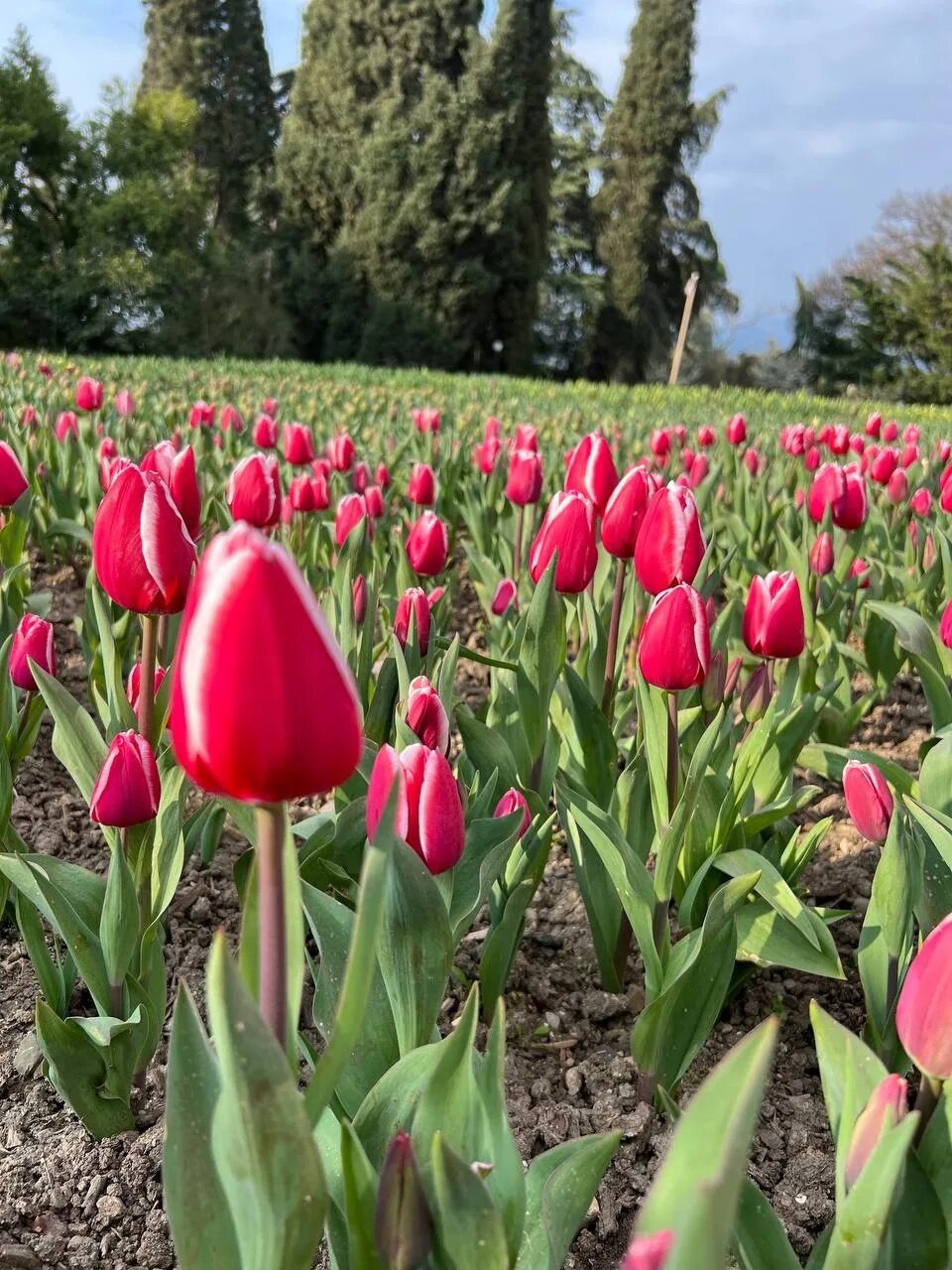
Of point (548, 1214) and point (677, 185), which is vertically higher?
point (677, 185)

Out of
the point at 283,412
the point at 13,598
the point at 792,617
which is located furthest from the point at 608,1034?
the point at 283,412

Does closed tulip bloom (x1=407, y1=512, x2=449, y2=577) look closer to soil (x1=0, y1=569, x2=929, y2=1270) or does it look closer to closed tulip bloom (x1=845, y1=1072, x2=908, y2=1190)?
soil (x1=0, y1=569, x2=929, y2=1270)

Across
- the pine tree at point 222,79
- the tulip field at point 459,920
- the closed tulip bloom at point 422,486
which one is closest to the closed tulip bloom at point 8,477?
the tulip field at point 459,920

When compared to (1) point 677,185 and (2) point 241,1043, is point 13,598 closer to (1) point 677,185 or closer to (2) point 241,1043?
(2) point 241,1043

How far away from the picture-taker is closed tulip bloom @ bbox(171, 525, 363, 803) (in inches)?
23.3

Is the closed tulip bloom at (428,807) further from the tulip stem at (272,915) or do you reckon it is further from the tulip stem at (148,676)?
the tulip stem at (148,676)

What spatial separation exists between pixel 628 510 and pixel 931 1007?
3.89 ft

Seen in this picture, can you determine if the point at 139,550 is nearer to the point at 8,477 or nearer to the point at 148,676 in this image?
the point at 148,676

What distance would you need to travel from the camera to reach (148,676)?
1479 mm

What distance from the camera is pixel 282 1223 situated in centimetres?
70

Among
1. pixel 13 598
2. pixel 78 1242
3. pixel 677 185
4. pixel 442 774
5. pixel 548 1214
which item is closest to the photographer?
pixel 548 1214

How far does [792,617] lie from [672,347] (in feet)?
134

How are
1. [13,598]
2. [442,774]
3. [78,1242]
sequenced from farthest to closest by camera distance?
[13,598], [78,1242], [442,774]

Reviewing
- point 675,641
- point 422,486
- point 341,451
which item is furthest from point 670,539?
point 341,451
